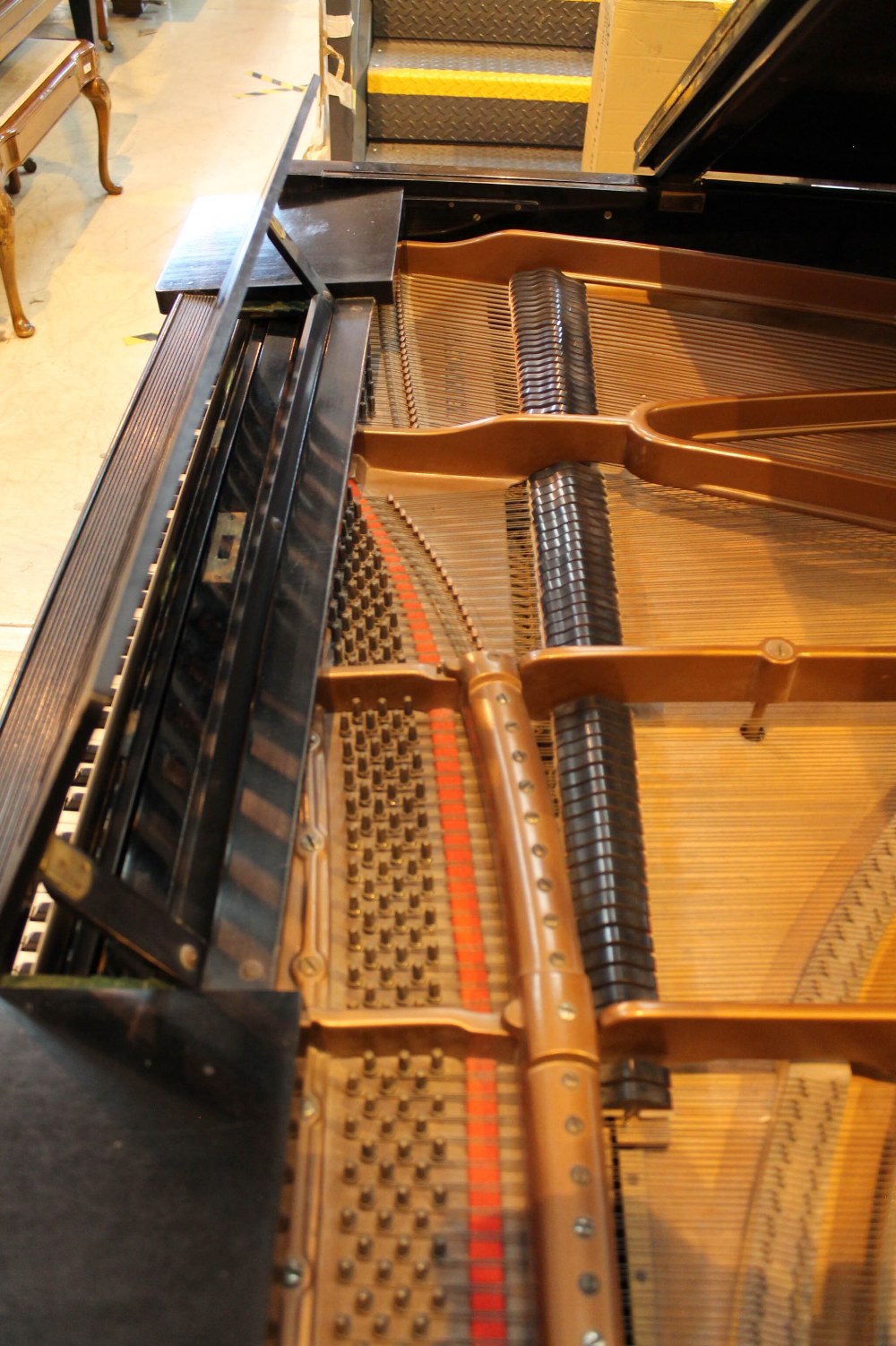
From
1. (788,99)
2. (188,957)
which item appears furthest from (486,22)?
(188,957)

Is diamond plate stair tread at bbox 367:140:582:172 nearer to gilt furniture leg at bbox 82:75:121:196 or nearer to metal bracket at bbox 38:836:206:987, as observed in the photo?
gilt furniture leg at bbox 82:75:121:196

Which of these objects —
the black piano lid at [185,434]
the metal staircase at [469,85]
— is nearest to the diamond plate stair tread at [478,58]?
the metal staircase at [469,85]

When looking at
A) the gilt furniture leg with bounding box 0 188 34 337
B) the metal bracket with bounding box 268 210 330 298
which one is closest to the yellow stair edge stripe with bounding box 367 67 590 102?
the gilt furniture leg with bounding box 0 188 34 337

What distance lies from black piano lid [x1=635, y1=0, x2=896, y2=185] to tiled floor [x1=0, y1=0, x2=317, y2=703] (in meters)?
2.98

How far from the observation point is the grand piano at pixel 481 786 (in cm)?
151

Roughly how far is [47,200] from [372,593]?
5.83m

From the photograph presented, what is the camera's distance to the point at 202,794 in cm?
191

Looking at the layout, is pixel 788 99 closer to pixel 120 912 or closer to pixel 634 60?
pixel 634 60

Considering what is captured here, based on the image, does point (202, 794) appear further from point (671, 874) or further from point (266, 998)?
point (671, 874)

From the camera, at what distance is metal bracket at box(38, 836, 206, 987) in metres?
1.44

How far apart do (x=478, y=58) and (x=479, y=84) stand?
0.98ft

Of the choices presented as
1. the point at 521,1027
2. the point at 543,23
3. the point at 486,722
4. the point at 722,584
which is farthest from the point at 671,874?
the point at 543,23

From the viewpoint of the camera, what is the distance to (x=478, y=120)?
19.5 ft

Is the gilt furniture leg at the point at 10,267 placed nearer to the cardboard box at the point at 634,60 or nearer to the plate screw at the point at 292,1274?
the cardboard box at the point at 634,60
